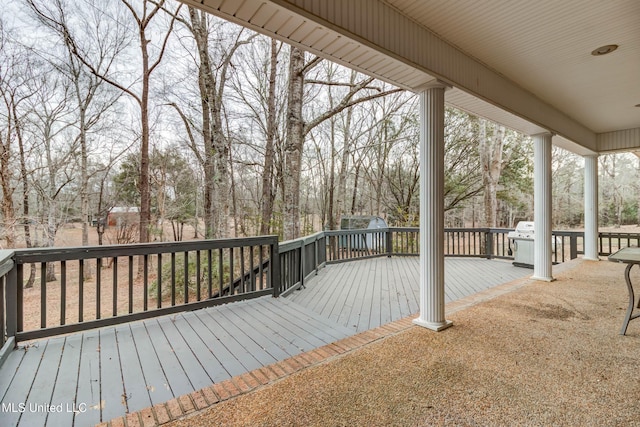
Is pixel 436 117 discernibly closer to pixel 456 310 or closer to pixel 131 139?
pixel 456 310

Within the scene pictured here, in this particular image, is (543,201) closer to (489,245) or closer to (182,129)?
(489,245)

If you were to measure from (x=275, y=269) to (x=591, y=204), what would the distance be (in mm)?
7877

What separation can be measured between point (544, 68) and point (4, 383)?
612cm

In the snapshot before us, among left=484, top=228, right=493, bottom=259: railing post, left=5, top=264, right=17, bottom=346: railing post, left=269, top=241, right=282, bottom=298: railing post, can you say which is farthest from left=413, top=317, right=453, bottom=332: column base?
left=484, top=228, right=493, bottom=259: railing post

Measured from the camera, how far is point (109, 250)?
3039 mm

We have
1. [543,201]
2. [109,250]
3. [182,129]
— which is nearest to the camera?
[109,250]

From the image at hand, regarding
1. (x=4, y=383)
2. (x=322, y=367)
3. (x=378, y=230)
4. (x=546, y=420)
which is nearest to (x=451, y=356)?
(x=546, y=420)

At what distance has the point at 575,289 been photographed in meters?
4.74

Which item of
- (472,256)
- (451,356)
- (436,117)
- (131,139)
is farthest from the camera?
(131,139)

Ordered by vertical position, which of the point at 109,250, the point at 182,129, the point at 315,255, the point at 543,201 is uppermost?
the point at 182,129

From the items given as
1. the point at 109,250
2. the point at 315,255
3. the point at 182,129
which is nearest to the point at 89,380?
the point at 109,250

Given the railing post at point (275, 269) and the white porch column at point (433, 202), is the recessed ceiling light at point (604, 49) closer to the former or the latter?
the white porch column at point (433, 202)

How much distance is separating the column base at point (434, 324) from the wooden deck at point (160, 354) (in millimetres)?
510

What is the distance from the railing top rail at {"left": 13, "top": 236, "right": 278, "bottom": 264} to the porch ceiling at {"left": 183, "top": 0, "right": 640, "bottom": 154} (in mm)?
2474
